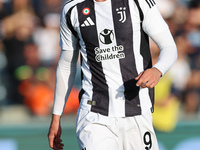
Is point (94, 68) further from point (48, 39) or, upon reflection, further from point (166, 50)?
point (48, 39)

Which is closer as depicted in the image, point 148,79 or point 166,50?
point 148,79

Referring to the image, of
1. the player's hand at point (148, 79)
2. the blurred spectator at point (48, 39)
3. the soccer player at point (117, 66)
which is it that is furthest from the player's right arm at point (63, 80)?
the blurred spectator at point (48, 39)

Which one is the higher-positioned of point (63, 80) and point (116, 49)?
point (116, 49)

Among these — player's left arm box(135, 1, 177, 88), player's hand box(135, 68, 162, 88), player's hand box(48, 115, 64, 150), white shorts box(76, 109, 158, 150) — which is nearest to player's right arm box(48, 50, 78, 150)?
player's hand box(48, 115, 64, 150)

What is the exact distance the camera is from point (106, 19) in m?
3.01

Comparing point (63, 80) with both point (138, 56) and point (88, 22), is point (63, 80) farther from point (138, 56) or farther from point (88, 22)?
point (138, 56)

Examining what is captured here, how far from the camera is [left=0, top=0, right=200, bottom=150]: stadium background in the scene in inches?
235

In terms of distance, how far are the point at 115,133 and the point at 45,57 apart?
3662mm

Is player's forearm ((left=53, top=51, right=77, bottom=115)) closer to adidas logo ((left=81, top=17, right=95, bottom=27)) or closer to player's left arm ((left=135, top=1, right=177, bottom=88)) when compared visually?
adidas logo ((left=81, top=17, right=95, bottom=27))

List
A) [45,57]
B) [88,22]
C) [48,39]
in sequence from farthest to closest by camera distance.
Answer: [48,39] < [45,57] < [88,22]

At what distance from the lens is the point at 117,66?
299 centimetres

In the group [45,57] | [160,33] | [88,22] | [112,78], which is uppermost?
[88,22]

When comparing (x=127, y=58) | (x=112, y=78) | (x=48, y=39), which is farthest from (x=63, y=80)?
(x=48, y=39)

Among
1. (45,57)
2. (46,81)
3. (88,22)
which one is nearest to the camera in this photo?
(88,22)
